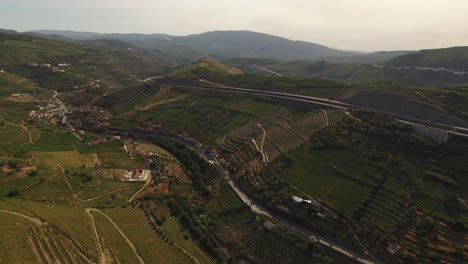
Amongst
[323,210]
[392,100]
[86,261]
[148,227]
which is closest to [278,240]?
[323,210]

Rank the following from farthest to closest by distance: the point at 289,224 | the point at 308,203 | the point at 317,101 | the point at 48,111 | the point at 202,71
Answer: the point at 202,71, the point at 48,111, the point at 317,101, the point at 308,203, the point at 289,224

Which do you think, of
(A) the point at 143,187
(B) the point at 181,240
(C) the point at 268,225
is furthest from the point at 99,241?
(C) the point at 268,225

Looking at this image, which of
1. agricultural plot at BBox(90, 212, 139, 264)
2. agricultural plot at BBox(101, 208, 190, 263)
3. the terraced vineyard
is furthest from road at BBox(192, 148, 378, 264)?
agricultural plot at BBox(90, 212, 139, 264)

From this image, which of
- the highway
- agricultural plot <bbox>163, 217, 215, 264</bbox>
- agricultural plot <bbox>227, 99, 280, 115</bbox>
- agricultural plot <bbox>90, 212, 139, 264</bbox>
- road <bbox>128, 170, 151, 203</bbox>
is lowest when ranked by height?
agricultural plot <bbox>163, 217, 215, 264</bbox>

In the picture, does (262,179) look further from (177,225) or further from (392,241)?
(392,241)

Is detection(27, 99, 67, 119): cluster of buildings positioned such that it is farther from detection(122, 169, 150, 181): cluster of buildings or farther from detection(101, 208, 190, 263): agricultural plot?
detection(101, 208, 190, 263): agricultural plot

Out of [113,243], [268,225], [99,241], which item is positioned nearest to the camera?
[99,241]

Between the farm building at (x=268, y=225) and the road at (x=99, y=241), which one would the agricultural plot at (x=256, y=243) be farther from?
the road at (x=99, y=241)

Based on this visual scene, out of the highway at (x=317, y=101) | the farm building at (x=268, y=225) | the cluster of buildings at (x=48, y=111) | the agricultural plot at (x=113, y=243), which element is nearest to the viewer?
the agricultural plot at (x=113, y=243)

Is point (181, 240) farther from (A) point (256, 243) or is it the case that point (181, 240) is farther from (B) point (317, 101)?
(B) point (317, 101)

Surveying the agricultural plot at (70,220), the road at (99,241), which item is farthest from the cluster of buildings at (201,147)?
the agricultural plot at (70,220)
